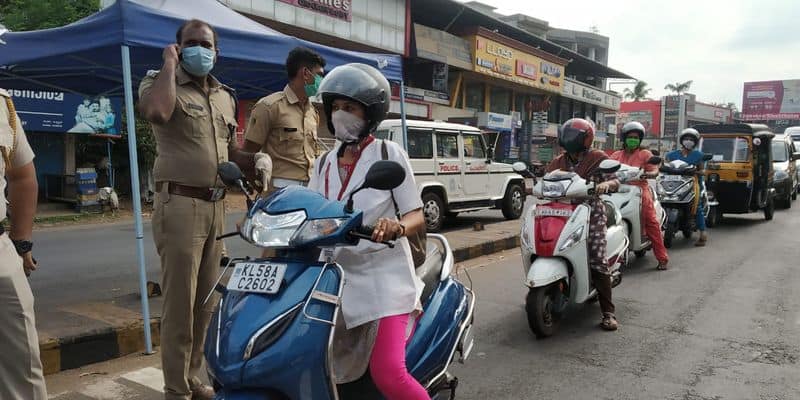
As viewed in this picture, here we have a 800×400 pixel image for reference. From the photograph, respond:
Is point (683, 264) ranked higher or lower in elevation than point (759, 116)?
lower

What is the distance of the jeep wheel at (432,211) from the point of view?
978cm

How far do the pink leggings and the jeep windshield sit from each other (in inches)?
402

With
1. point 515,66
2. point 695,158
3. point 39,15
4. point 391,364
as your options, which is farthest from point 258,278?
point 515,66

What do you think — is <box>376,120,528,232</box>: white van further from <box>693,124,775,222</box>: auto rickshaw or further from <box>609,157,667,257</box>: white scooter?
<box>693,124,775,222</box>: auto rickshaw

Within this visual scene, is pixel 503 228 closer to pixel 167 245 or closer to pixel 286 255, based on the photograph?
pixel 167 245

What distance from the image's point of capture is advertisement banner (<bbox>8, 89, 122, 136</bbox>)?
12.5m

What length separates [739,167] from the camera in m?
10.5

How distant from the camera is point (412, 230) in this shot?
7.16 ft

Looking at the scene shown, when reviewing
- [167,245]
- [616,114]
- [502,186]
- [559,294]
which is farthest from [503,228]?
[616,114]

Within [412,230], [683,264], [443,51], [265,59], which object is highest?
[443,51]

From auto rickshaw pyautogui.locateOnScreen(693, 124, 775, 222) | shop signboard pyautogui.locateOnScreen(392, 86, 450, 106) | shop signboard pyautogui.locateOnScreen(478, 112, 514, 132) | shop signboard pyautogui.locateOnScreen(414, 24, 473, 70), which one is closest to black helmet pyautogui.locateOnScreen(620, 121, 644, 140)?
auto rickshaw pyautogui.locateOnScreen(693, 124, 775, 222)

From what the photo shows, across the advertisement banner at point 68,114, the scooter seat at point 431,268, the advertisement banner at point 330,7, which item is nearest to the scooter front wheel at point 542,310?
the scooter seat at point 431,268

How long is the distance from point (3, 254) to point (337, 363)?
1.27 metres

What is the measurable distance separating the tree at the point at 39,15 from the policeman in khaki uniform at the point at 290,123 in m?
11.3
